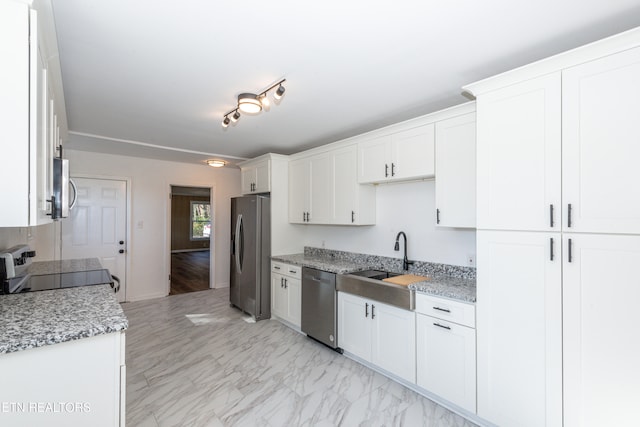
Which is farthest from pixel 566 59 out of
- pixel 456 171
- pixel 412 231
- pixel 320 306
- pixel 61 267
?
pixel 61 267

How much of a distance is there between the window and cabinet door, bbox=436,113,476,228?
1076 cm

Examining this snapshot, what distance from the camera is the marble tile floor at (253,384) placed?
2.20 m

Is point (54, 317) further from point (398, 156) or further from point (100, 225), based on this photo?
point (100, 225)

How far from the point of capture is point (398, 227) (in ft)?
11.0

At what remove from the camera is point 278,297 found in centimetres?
412

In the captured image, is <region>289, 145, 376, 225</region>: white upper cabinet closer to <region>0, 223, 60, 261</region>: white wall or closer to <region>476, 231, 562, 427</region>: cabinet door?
<region>476, 231, 562, 427</region>: cabinet door

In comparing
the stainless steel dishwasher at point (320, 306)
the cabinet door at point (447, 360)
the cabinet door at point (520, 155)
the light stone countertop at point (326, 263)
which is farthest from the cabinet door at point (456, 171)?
the stainless steel dishwasher at point (320, 306)

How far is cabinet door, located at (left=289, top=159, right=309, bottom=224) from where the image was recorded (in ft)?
13.5

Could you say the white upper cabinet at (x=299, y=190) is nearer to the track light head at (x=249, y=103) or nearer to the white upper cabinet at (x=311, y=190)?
the white upper cabinet at (x=311, y=190)

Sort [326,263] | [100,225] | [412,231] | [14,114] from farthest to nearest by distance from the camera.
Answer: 1. [100,225]
2. [326,263]
3. [412,231]
4. [14,114]

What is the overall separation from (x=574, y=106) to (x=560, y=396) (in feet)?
5.37

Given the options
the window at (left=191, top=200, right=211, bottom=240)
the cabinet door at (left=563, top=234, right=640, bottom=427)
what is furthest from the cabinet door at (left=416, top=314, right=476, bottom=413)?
the window at (left=191, top=200, right=211, bottom=240)

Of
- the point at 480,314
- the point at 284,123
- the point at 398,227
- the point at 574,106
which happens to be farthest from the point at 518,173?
the point at 284,123

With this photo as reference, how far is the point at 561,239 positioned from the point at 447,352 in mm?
1115
